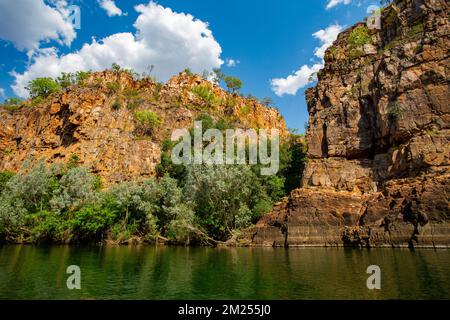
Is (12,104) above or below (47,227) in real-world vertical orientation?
above

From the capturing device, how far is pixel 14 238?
159ft

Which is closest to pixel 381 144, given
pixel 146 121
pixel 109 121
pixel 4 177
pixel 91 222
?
pixel 91 222

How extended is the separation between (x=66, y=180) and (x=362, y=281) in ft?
157

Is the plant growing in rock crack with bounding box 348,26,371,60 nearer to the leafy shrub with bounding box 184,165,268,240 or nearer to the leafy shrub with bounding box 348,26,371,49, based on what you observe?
the leafy shrub with bounding box 348,26,371,49

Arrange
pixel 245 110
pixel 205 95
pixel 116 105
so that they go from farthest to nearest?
1. pixel 245 110
2. pixel 205 95
3. pixel 116 105

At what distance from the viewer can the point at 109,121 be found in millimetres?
73938

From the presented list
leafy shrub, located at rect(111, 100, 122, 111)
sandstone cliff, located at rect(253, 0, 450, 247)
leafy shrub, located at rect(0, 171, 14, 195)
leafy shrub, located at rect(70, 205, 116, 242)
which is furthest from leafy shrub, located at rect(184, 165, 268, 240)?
leafy shrub, located at rect(0, 171, 14, 195)

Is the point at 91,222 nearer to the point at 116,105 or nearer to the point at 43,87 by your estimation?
the point at 116,105

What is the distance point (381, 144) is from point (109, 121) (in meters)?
55.2

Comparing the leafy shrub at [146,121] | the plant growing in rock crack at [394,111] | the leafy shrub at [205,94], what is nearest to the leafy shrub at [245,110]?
the leafy shrub at [205,94]

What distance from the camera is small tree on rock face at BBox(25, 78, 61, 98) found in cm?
9106

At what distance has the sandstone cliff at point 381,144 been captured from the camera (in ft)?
113
